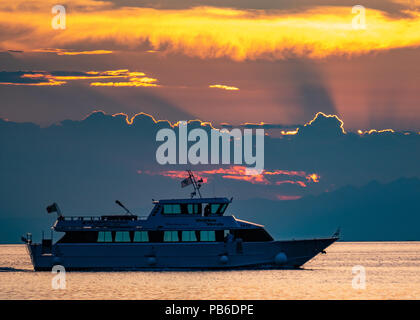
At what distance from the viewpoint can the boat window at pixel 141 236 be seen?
215ft

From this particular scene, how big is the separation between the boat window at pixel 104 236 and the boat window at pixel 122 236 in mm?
609

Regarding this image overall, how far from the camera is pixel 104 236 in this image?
6612cm

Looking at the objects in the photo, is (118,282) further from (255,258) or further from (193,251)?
(255,258)

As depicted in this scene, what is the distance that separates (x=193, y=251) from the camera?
6481 cm

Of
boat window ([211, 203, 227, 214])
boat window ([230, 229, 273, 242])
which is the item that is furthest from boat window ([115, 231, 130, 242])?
boat window ([230, 229, 273, 242])

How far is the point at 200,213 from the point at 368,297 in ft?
58.5

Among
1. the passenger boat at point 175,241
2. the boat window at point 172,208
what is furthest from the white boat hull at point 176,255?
the boat window at point 172,208

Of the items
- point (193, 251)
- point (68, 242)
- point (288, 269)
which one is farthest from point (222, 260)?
point (68, 242)

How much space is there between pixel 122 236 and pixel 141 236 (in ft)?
5.29

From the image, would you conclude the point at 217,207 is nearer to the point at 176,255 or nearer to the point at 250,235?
the point at 250,235

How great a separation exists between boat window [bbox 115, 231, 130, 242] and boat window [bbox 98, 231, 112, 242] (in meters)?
0.61

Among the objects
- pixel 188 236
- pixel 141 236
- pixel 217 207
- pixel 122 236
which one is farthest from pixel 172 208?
pixel 122 236

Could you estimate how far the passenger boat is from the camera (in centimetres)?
6462

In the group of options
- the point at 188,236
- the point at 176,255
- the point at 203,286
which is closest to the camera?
the point at 203,286
